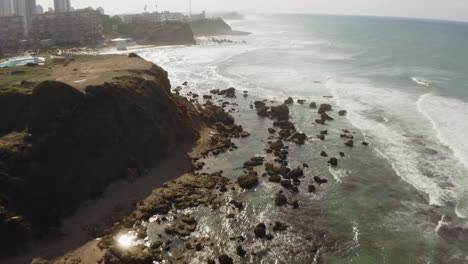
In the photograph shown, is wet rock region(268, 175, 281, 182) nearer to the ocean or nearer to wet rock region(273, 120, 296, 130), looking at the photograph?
the ocean

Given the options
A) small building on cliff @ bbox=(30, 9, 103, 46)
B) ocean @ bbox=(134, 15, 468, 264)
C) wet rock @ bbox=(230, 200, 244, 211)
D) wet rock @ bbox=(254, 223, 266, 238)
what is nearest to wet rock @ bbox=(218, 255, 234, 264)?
ocean @ bbox=(134, 15, 468, 264)

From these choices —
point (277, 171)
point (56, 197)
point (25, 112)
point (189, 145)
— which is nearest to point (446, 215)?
point (277, 171)

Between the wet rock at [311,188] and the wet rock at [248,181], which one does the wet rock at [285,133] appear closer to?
the wet rock at [248,181]

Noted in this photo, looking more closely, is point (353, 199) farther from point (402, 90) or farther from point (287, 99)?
point (402, 90)

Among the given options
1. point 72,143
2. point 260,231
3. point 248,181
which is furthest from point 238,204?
point 72,143

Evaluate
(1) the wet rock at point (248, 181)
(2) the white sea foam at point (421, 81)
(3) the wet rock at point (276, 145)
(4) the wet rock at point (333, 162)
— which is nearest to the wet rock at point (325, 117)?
(3) the wet rock at point (276, 145)
